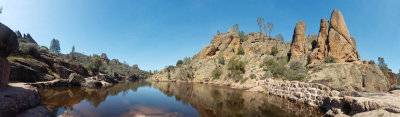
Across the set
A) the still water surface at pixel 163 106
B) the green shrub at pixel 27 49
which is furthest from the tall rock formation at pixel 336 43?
the green shrub at pixel 27 49

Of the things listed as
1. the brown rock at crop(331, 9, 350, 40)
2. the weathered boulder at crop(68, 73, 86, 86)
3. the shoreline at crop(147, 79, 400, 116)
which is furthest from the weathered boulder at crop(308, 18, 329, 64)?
the weathered boulder at crop(68, 73, 86, 86)

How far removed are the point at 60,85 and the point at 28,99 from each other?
2679 cm

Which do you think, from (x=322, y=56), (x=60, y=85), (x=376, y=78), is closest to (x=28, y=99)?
(x=60, y=85)

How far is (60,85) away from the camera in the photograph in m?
33.4

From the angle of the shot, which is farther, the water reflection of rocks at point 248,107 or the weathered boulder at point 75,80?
the weathered boulder at point 75,80

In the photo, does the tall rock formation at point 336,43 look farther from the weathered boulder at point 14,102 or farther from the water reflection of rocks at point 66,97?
the weathered boulder at point 14,102

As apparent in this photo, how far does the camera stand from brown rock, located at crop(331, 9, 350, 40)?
136ft

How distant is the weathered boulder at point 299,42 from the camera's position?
174 feet

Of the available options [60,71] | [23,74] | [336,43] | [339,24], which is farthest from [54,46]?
[339,24]

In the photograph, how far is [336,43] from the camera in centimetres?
4109

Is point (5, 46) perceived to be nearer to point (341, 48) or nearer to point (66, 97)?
point (66, 97)

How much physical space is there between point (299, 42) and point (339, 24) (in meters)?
12.9

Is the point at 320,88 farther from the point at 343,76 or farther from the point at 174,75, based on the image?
the point at 174,75

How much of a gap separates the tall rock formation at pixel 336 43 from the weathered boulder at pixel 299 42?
26.2 feet
